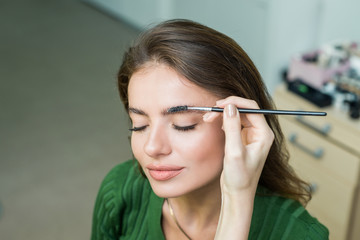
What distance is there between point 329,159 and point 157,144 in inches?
51.3

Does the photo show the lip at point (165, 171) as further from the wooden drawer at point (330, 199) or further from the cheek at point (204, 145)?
the wooden drawer at point (330, 199)

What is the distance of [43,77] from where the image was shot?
13.2 ft

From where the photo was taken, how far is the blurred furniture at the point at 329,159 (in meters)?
2.02

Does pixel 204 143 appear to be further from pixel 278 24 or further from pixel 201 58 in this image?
pixel 278 24

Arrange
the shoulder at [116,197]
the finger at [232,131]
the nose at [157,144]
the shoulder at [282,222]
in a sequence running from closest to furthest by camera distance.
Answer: the finger at [232,131] < the nose at [157,144] < the shoulder at [282,222] < the shoulder at [116,197]

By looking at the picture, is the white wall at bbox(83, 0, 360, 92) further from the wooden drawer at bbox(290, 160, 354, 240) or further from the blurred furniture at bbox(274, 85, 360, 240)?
the wooden drawer at bbox(290, 160, 354, 240)

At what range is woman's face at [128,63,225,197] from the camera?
101cm

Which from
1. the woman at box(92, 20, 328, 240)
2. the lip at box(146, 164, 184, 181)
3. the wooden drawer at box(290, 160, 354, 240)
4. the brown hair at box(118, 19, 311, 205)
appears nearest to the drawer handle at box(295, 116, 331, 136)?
the wooden drawer at box(290, 160, 354, 240)

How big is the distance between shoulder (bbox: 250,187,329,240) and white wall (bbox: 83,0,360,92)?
1603 mm

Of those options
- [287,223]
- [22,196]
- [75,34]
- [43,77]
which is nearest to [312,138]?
[287,223]

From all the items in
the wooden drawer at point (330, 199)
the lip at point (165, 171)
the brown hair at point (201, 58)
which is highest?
the brown hair at point (201, 58)

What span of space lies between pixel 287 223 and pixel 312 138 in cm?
103

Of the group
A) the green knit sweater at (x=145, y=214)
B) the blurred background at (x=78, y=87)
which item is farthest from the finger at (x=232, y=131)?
the blurred background at (x=78, y=87)

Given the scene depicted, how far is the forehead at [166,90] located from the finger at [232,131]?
0.40 ft
